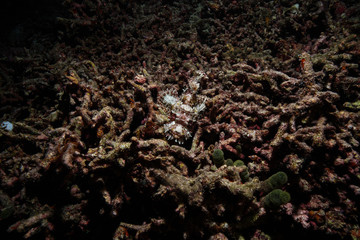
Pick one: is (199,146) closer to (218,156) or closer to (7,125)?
(218,156)

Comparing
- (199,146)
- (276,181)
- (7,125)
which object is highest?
(276,181)

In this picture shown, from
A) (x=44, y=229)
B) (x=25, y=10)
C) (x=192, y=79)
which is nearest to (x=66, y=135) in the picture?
(x=44, y=229)

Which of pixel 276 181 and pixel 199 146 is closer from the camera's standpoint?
pixel 276 181

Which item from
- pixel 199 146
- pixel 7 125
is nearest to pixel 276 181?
pixel 199 146

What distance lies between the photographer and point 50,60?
4727 mm

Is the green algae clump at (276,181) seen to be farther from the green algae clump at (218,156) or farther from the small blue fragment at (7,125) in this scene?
the small blue fragment at (7,125)

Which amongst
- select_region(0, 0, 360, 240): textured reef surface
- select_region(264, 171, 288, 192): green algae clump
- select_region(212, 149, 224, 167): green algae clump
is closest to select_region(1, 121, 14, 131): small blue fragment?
select_region(0, 0, 360, 240): textured reef surface

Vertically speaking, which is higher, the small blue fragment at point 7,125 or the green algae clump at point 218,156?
the green algae clump at point 218,156

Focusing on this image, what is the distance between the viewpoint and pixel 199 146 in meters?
2.91

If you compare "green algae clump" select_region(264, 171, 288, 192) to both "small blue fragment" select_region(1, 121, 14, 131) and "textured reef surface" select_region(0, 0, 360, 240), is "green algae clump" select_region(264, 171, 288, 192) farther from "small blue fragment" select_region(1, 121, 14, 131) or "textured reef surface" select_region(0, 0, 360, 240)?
"small blue fragment" select_region(1, 121, 14, 131)

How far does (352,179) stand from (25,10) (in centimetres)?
1122

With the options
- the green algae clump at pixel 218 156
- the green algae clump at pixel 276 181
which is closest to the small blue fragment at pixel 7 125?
the green algae clump at pixel 218 156

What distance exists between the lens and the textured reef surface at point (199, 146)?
2314 mm

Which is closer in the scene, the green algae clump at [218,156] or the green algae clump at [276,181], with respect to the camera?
the green algae clump at [276,181]
